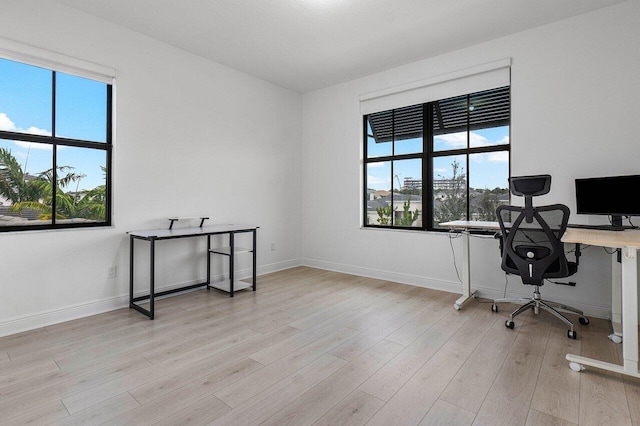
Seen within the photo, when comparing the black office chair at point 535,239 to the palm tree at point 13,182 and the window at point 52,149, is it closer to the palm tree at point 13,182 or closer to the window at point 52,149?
the window at point 52,149

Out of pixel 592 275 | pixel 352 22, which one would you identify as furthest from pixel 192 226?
pixel 592 275

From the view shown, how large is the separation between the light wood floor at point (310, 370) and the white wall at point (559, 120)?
0.56 m

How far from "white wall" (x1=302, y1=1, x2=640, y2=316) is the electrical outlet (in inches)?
125

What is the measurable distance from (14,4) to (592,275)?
5685 mm

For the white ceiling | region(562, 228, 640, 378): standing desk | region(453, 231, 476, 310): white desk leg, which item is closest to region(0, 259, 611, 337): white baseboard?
region(453, 231, 476, 310): white desk leg

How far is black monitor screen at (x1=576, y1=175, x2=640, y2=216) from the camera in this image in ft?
8.83

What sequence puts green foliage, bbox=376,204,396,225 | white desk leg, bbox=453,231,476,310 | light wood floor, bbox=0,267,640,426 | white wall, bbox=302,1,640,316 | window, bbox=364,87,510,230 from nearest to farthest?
light wood floor, bbox=0,267,640,426 < white wall, bbox=302,1,640,316 < white desk leg, bbox=453,231,476,310 < window, bbox=364,87,510,230 < green foliage, bbox=376,204,396,225

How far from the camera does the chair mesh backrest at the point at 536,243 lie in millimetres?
2682

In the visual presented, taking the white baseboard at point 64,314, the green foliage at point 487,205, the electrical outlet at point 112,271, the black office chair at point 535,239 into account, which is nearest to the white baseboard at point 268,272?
the white baseboard at point 64,314

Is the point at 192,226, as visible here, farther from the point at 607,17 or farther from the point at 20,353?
the point at 607,17

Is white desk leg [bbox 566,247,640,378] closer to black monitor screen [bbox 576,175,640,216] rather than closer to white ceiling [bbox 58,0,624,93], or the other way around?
black monitor screen [bbox 576,175,640,216]

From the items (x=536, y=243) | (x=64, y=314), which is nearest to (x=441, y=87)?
(x=536, y=243)

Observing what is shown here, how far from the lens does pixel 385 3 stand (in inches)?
118

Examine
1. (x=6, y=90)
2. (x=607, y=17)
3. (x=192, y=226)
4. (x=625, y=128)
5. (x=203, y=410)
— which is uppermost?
(x=607, y=17)
